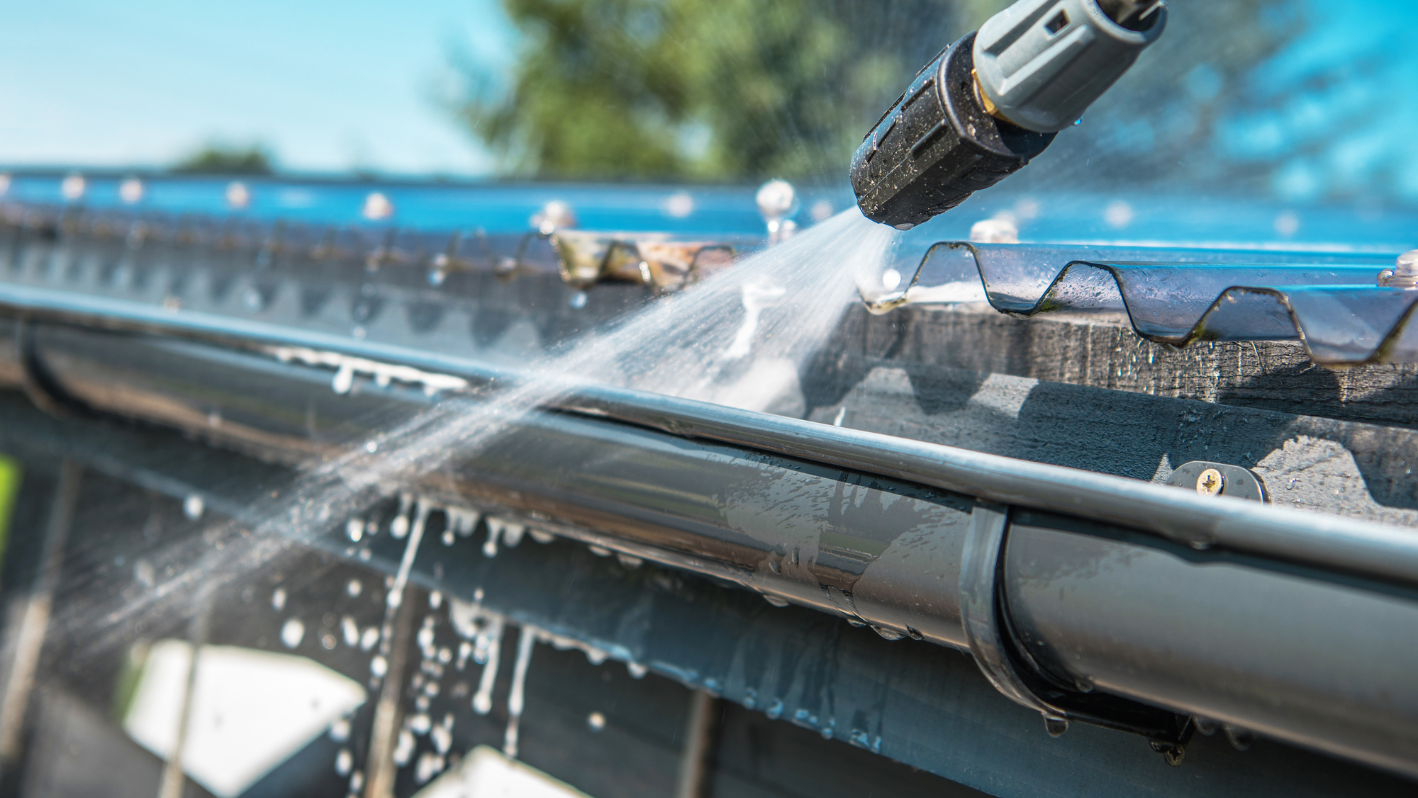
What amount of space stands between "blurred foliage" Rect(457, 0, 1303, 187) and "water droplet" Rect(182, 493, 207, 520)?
419 inches

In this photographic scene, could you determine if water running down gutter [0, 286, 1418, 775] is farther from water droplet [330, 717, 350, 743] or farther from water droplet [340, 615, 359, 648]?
water droplet [330, 717, 350, 743]

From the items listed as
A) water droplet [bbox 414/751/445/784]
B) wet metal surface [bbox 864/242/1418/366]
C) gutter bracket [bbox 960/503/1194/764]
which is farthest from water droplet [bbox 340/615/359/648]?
gutter bracket [bbox 960/503/1194/764]

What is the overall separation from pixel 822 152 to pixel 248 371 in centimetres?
1621

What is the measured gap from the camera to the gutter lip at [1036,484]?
779 millimetres

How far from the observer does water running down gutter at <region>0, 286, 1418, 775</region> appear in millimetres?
783

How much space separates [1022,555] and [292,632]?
2.69m

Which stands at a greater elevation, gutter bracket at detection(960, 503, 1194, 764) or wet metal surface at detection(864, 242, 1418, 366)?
wet metal surface at detection(864, 242, 1418, 366)

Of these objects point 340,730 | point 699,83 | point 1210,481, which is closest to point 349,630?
point 340,730

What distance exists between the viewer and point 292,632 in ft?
9.54

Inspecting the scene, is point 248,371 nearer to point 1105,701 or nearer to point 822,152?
point 1105,701

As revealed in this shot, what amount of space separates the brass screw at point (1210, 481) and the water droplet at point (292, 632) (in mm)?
2764

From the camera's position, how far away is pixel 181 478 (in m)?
2.99

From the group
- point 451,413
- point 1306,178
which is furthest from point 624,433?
point 1306,178

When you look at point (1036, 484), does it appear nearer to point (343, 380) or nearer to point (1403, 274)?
point (1403, 274)
